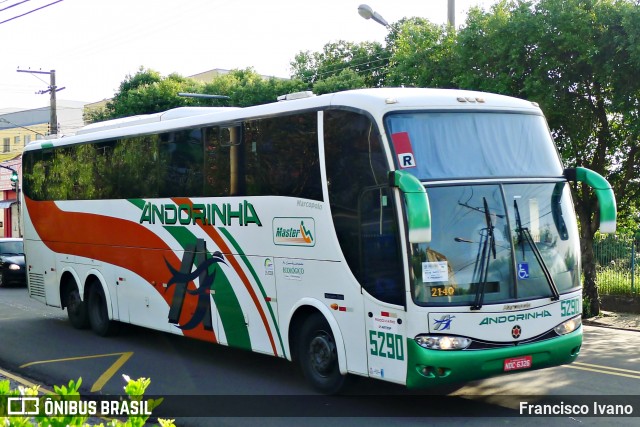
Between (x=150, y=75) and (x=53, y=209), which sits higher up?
(x=150, y=75)

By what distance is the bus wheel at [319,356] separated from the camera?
9211mm

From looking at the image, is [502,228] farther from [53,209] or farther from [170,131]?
[53,209]

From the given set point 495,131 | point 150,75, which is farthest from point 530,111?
point 150,75

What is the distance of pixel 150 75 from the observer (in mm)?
46781

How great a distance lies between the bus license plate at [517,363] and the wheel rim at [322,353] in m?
2.03

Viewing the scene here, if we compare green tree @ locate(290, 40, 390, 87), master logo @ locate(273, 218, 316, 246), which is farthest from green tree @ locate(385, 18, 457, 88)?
green tree @ locate(290, 40, 390, 87)

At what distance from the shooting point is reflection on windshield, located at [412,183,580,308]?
7.93 m

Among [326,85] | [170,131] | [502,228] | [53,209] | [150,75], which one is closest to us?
[502,228]

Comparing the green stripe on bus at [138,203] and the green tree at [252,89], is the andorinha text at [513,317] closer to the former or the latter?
the green stripe on bus at [138,203]

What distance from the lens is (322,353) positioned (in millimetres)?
9383

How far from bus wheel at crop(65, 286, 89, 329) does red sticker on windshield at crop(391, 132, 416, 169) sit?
337 inches

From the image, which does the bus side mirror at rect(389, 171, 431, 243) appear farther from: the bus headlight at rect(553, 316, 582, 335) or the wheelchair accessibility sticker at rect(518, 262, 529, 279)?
the bus headlight at rect(553, 316, 582, 335)

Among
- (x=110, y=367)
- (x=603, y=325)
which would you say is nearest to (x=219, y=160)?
(x=110, y=367)

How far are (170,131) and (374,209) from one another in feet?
16.5
